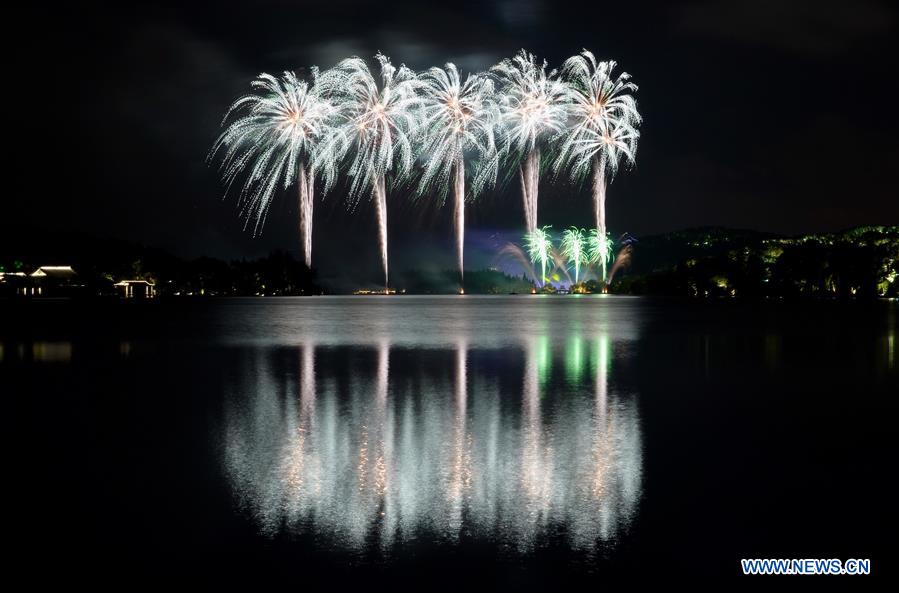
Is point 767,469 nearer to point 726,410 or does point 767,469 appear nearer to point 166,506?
point 726,410

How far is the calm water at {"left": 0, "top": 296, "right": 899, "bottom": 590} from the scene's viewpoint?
759 cm

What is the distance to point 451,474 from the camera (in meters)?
10.6

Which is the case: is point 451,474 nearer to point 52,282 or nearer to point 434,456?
point 434,456

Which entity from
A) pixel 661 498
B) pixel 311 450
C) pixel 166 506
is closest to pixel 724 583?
pixel 661 498

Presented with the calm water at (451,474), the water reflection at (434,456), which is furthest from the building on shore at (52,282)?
the water reflection at (434,456)

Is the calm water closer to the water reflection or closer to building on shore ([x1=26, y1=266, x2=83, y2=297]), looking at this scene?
the water reflection

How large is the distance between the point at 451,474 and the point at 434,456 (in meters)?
1.23

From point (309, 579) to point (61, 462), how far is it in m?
6.62

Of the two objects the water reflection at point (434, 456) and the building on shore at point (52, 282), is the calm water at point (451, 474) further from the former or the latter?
the building on shore at point (52, 282)

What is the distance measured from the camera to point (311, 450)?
12.3m

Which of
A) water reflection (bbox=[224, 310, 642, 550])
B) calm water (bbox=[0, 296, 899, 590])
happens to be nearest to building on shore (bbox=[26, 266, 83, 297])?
calm water (bbox=[0, 296, 899, 590])

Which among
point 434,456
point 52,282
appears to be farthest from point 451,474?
point 52,282

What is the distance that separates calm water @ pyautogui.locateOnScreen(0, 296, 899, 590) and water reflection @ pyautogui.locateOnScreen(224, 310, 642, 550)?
0.05 meters

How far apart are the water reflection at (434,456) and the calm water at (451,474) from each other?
0.05 m
